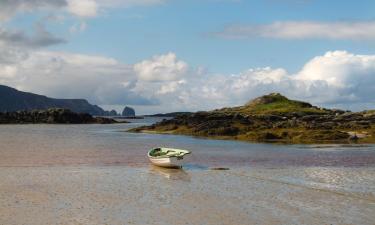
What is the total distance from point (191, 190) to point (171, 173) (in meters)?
10.5

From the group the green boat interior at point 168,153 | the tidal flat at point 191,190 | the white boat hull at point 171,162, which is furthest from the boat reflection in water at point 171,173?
the green boat interior at point 168,153

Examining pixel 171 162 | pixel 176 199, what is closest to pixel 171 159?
pixel 171 162

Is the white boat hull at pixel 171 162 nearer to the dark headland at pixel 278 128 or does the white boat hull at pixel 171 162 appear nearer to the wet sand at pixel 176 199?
the wet sand at pixel 176 199

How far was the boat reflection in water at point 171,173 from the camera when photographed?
42.3 meters

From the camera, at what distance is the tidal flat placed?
26.2 m

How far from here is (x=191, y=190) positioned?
35125 millimetres

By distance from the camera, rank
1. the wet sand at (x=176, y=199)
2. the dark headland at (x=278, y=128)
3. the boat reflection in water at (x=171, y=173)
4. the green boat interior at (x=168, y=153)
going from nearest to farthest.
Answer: the wet sand at (x=176, y=199) < the boat reflection in water at (x=171, y=173) < the green boat interior at (x=168, y=153) < the dark headland at (x=278, y=128)

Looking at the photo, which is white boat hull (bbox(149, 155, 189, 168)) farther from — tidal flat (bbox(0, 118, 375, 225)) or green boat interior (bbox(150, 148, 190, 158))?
tidal flat (bbox(0, 118, 375, 225))

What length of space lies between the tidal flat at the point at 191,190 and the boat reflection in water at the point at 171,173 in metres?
0.08

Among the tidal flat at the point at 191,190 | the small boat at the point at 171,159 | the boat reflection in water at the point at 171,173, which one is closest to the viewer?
the tidal flat at the point at 191,190

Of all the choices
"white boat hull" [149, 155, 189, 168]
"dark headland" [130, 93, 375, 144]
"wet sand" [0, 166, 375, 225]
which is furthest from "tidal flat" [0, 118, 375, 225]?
"dark headland" [130, 93, 375, 144]

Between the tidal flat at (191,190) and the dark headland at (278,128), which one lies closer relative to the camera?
the tidal flat at (191,190)

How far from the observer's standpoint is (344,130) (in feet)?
303

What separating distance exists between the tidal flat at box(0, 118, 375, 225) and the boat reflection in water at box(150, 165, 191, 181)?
0.08m
